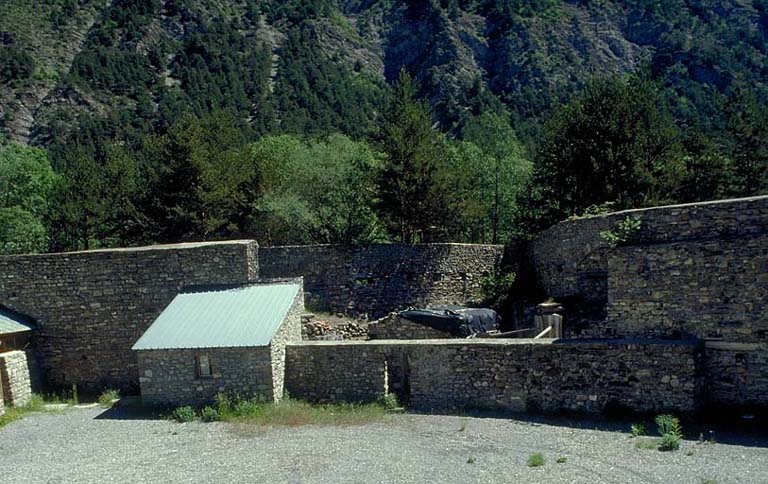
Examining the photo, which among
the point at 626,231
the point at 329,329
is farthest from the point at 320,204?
the point at 626,231

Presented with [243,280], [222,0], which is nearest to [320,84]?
[222,0]

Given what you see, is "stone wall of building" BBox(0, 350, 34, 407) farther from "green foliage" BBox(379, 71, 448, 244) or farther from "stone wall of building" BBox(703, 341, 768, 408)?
"stone wall of building" BBox(703, 341, 768, 408)

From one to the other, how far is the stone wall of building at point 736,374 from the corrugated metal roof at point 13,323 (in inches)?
698

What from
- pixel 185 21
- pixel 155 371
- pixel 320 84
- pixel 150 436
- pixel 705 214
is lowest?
pixel 150 436

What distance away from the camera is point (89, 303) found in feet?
58.9

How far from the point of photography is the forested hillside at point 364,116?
1035 inches

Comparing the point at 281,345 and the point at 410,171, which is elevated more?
the point at 410,171

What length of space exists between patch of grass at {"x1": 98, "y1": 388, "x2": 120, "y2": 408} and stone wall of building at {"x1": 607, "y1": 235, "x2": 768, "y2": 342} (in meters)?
13.3

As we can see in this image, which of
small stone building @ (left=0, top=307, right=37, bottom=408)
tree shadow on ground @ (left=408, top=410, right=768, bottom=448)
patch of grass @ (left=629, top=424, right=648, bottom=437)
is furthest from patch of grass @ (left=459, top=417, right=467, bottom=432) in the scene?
small stone building @ (left=0, top=307, right=37, bottom=408)

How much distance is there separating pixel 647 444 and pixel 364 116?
70.6m

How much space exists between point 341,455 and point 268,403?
355 centimetres

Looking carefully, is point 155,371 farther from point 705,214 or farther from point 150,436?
point 705,214

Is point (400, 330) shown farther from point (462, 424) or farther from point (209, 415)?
point (209, 415)

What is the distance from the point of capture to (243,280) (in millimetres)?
17266
